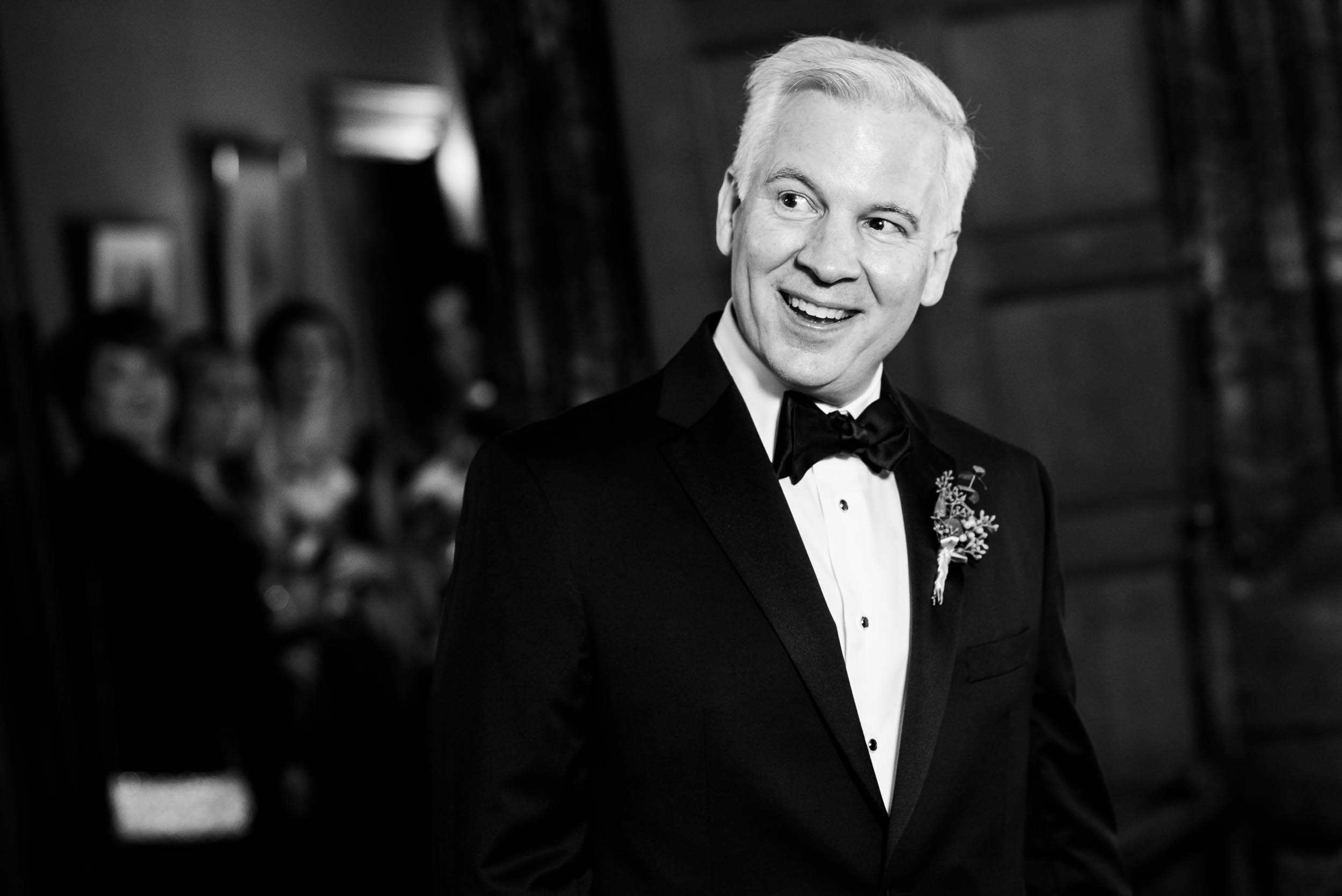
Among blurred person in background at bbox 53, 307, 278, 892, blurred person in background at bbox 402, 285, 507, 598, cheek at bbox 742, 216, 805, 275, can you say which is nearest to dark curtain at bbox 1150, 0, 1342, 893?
blurred person in background at bbox 402, 285, 507, 598

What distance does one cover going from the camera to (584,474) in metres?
1.55

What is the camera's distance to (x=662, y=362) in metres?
3.99

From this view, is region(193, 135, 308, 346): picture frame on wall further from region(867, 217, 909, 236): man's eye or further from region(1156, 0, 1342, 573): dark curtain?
region(867, 217, 909, 236): man's eye

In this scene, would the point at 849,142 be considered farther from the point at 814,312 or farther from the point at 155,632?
the point at 155,632

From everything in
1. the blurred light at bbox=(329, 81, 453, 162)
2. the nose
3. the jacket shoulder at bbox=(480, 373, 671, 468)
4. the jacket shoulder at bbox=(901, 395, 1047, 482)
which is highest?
the blurred light at bbox=(329, 81, 453, 162)

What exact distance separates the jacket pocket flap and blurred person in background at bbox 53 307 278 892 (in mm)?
2970

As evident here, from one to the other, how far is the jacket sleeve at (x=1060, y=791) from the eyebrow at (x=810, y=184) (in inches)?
19.5

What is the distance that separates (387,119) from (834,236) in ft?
13.4

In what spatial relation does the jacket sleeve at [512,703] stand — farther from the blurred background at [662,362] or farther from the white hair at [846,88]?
the blurred background at [662,362]

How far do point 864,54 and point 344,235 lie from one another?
13.2ft

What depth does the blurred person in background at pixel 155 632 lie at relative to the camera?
13.3 feet

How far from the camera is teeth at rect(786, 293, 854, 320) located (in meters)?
1.54

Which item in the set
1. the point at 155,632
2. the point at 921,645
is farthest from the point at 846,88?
the point at 155,632

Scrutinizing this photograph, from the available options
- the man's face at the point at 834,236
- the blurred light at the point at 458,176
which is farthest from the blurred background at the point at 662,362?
the man's face at the point at 834,236
